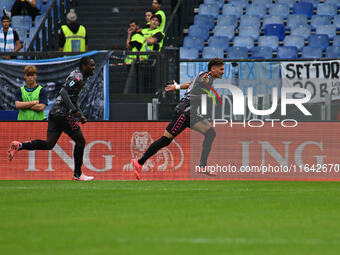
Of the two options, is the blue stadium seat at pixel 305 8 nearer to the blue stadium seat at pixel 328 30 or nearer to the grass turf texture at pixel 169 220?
the blue stadium seat at pixel 328 30

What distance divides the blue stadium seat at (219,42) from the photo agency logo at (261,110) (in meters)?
5.69

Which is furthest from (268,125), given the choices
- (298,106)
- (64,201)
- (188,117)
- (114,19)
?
(114,19)

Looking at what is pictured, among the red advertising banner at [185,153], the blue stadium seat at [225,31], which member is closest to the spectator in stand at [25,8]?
the blue stadium seat at [225,31]

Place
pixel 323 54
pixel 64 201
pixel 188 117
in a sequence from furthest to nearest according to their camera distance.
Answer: pixel 323 54, pixel 188 117, pixel 64 201

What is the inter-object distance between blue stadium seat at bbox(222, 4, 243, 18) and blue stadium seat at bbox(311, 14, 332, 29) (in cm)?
209

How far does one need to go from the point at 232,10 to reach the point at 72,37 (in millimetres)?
5613

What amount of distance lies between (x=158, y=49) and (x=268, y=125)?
439 cm

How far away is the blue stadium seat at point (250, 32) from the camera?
2205 centimetres

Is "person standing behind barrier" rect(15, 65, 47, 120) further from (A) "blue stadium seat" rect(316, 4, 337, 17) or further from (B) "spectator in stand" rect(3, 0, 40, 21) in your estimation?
(A) "blue stadium seat" rect(316, 4, 337, 17)

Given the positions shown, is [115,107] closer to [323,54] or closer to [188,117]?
[188,117]

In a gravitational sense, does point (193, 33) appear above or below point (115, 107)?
above

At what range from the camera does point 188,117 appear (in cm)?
1374

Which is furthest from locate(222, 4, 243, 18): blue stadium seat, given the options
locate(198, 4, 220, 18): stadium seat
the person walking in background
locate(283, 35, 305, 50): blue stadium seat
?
the person walking in background

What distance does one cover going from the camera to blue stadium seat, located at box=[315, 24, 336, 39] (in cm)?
2161
